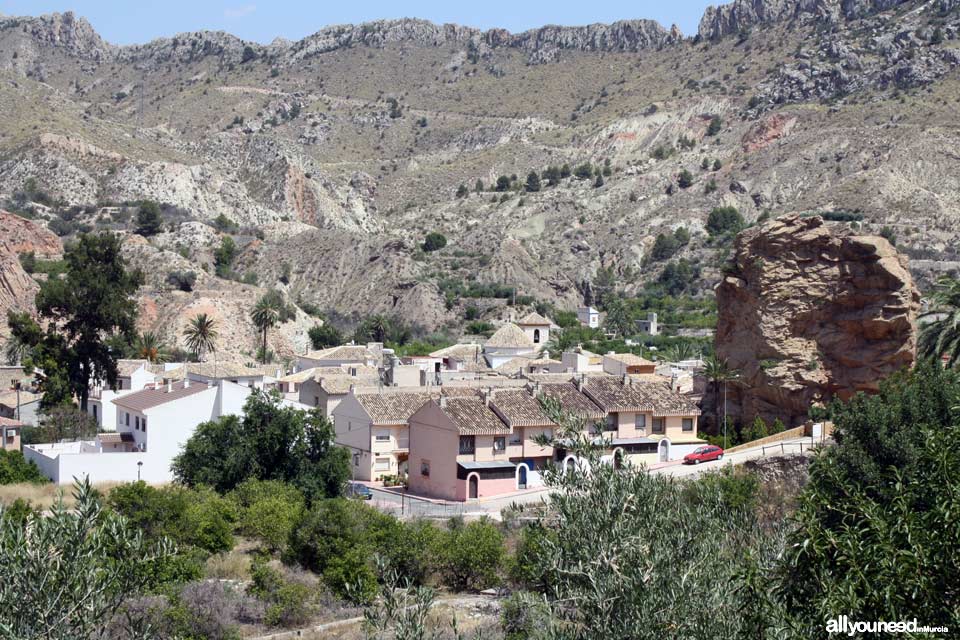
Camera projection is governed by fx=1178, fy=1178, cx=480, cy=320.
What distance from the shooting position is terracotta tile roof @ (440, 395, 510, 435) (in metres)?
41.4

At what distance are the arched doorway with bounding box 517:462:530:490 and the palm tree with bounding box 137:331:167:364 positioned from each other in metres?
30.6

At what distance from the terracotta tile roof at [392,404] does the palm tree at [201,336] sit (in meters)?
25.8

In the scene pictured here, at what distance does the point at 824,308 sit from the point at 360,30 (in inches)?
6534

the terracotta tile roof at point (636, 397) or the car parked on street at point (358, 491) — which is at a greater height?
the terracotta tile roof at point (636, 397)

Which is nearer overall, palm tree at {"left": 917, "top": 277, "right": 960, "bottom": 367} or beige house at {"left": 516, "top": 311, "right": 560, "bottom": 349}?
palm tree at {"left": 917, "top": 277, "right": 960, "bottom": 367}

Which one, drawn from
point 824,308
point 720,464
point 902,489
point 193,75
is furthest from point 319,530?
point 193,75

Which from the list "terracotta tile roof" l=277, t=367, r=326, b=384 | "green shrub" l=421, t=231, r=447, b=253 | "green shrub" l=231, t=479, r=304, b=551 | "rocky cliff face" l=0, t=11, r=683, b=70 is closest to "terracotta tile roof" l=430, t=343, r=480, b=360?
"terracotta tile roof" l=277, t=367, r=326, b=384

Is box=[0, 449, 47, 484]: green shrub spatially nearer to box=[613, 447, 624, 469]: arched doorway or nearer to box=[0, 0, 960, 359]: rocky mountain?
box=[613, 447, 624, 469]: arched doorway

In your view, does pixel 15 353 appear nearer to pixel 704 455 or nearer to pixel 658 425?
pixel 658 425

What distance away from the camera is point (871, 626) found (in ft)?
37.8

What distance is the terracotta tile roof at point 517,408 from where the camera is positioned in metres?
42.5

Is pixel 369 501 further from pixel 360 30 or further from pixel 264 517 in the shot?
pixel 360 30

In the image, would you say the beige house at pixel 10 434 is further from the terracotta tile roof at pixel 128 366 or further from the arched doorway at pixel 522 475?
the arched doorway at pixel 522 475

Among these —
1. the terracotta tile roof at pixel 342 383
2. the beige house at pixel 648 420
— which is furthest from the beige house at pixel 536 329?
the beige house at pixel 648 420
